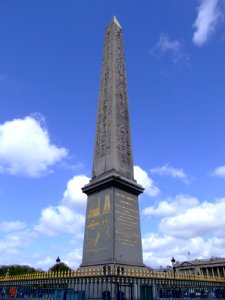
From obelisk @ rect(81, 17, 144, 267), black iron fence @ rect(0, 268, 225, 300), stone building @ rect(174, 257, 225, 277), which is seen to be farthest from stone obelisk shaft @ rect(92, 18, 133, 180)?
stone building @ rect(174, 257, 225, 277)

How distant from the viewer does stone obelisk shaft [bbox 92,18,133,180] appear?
15.3 meters

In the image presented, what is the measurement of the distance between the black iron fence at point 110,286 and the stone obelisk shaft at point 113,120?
210 inches

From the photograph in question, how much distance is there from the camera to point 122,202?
13.6m

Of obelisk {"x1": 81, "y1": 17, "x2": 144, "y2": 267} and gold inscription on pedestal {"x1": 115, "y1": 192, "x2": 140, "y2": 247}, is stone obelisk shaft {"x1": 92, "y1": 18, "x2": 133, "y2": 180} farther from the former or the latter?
gold inscription on pedestal {"x1": 115, "y1": 192, "x2": 140, "y2": 247}

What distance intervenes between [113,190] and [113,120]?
4246mm

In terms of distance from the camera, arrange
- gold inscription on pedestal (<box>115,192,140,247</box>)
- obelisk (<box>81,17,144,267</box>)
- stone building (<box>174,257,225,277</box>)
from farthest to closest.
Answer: stone building (<box>174,257,225,277</box>), gold inscription on pedestal (<box>115,192,140,247</box>), obelisk (<box>81,17,144,267</box>)

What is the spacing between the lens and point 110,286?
392 inches

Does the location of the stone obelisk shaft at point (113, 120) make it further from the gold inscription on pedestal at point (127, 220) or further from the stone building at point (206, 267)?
the stone building at point (206, 267)

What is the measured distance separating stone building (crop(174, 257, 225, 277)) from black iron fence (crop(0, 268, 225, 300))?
72.8m

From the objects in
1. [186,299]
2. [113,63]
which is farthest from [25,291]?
[113,63]

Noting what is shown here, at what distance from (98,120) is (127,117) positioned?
65.6 inches

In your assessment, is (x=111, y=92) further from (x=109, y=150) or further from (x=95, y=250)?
(x=95, y=250)

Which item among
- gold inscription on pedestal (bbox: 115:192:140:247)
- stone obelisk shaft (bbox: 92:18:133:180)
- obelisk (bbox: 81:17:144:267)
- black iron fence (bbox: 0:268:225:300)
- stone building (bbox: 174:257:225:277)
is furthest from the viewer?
stone building (bbox: 174:257:225:277)

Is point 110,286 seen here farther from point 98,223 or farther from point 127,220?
point 127,220
